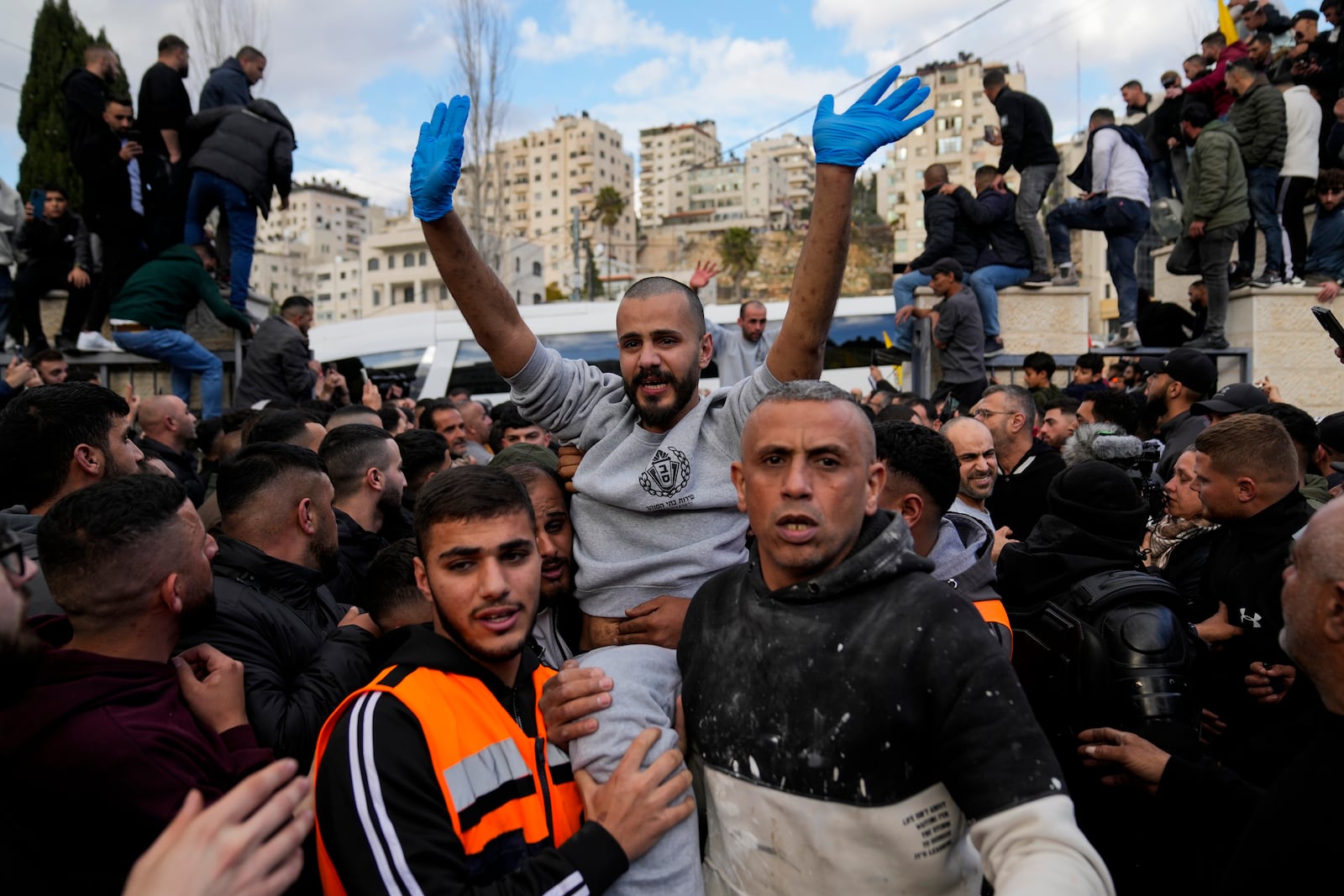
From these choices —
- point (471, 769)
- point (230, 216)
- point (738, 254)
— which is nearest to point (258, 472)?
point (471, 769)

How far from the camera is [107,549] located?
6.77 feet

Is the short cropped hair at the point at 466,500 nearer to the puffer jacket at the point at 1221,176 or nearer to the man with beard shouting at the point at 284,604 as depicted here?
the man with beard shouting at the point at 284,604

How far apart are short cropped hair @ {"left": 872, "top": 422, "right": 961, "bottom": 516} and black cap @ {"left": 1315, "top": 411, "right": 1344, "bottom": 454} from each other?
2.78 meters

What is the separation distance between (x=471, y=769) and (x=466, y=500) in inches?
24.7

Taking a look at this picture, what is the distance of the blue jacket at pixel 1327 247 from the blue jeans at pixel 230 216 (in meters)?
10.7

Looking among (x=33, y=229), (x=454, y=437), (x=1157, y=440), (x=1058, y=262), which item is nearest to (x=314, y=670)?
(x=454, y=437)

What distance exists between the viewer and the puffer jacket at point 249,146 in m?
8.20

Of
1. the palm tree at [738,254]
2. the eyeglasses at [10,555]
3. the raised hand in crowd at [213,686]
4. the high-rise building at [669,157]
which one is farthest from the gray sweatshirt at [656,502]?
the high-rise building at [669,157]

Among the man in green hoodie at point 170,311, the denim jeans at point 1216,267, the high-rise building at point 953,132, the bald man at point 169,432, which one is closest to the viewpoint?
the bald man at point 169,432

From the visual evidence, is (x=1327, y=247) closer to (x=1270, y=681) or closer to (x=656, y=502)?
(x=1270, y=681)

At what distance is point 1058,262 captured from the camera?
10484 mm

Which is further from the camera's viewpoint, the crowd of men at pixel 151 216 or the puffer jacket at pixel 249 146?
the puffer jacket at pixel 249 146

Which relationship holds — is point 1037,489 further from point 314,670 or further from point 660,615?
point 314,670

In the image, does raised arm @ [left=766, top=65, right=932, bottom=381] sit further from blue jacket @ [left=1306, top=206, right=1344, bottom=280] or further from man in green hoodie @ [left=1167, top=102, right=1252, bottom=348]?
blue jacket @ [left=1306, top=206, right=1344, bottom=280]
